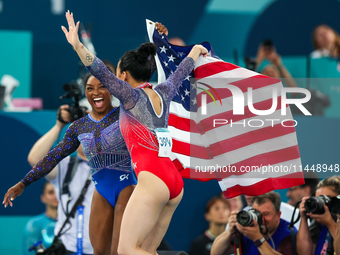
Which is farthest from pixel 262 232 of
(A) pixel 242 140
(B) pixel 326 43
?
(B) pixel 326 43

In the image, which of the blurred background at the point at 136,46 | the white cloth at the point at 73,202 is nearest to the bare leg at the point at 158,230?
the white cloth at the point at 73,202

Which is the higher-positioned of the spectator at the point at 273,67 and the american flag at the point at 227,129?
the spectator at the point at 273,67

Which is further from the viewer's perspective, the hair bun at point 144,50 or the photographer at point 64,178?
the photographer at point 64,178

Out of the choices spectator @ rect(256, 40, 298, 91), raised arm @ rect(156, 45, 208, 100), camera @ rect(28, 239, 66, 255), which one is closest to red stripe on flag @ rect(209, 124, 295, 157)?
raised arm @ rect(156, 45, 208, 100)

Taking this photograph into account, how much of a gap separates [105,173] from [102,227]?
0.41 m

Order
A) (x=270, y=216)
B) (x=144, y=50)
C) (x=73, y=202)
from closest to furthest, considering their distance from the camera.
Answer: (x=144, y=50)
(x=270, y=216)
(x=73, y=202)

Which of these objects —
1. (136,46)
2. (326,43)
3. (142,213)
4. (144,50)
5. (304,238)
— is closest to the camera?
(142,213)

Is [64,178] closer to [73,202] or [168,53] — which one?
[73,202]

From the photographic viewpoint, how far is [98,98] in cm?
377

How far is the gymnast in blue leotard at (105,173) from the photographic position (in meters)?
3.56

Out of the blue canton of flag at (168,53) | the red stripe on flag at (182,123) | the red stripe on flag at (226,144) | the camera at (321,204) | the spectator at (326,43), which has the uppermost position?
the spectator at (326,43)

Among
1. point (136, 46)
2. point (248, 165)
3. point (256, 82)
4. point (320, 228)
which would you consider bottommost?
point (320, 228)

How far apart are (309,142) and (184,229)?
186cm

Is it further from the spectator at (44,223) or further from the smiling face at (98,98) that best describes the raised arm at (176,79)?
the spectator at (44,223)
